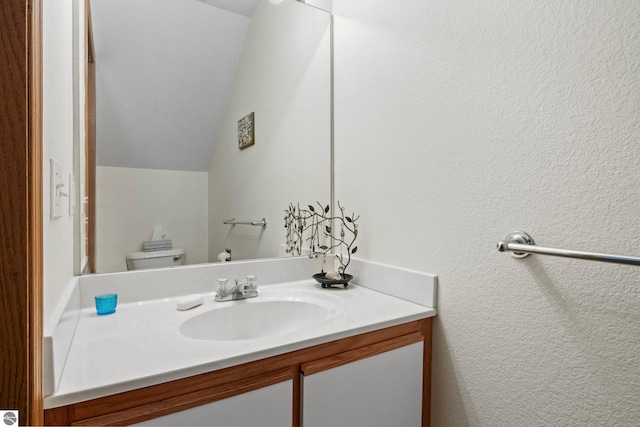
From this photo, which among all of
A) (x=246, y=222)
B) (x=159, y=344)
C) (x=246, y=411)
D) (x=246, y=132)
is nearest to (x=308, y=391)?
(x=246, y=411)

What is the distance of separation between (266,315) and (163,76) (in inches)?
35.2

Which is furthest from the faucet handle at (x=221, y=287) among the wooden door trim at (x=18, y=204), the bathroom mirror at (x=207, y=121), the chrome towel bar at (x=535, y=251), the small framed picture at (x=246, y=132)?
the chrome towel bar at (x=535, y=251)

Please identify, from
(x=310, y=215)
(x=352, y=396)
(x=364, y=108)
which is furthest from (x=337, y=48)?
(x=352, y=396)

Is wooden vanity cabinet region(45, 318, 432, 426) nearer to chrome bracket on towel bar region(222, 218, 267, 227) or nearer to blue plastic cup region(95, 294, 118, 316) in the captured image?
blue plastic cup region(95, 294, 118, 316)

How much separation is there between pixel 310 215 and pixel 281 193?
0.51ft

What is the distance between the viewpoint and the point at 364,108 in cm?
129

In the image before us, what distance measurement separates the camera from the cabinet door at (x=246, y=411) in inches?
25.2

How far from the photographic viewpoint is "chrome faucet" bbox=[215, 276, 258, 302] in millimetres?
1111

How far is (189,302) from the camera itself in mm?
1029

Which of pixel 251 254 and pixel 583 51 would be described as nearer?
pixel 583 51

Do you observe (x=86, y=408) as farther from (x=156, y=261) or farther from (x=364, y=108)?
(x=364, y=108)

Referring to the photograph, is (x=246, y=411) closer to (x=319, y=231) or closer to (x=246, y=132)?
(x=319, y=231)

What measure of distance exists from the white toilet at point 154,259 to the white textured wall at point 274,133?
114 millimetres

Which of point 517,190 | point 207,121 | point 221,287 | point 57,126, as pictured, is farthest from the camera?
point 207,121
